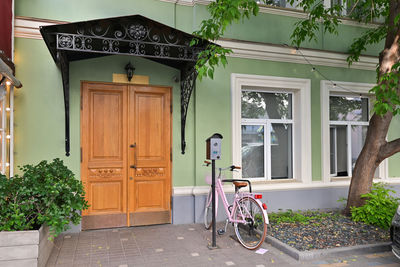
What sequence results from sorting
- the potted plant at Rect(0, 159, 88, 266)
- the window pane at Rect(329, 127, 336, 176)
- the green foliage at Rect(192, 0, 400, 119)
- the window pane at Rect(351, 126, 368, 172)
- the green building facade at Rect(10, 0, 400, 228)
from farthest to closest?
1. the window pane at Rect(351, 126, 368, 172)
2. the window pane at Rect(329, 127, 336, 176)
3. the green building facade at Rect(10, 0, 400, 228)
4. the green foliage at Rect(192, 0, 400, 119)
5. the potted plant at Rect(0, 159, 88, 266)

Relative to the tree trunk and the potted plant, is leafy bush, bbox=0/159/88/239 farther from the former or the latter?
the tree trunk

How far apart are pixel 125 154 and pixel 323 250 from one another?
138 inches

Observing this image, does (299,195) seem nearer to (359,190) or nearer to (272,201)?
(272,201)

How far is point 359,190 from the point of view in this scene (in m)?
5.67

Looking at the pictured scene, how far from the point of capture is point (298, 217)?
18.2 ft


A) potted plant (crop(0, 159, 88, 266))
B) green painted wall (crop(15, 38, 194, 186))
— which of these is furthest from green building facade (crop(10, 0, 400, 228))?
potted plant (crop(0, 159, 88, 266))

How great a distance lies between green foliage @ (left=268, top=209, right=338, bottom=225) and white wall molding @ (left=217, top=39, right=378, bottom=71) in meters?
3.15

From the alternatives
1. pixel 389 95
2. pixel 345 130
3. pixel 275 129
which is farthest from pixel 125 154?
pixel 345 130

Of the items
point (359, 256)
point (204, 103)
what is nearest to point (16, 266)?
point (204, 103)

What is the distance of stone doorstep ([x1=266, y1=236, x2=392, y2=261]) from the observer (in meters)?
4.04

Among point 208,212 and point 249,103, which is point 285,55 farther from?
point 208,212

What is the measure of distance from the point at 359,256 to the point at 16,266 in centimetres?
435

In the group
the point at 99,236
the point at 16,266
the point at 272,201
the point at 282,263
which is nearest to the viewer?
the point at 16,266

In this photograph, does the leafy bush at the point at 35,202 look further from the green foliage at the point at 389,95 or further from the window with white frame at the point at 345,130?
the window with white frame at the point at 345,130
